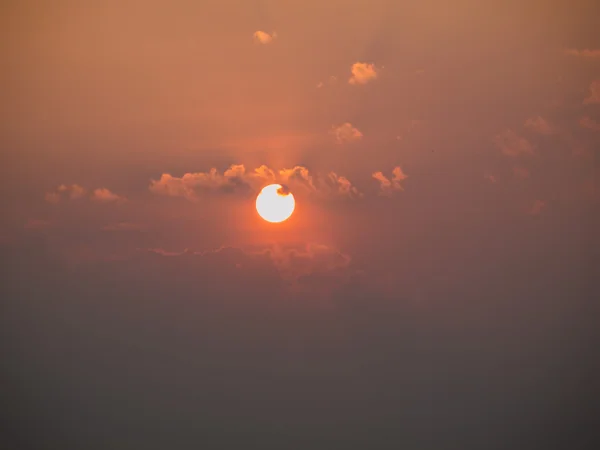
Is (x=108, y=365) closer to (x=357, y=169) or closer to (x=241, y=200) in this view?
(x=241, y=200)

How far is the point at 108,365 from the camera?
3697 millimetres

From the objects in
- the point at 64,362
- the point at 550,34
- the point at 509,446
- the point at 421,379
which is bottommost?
the point at 509,446

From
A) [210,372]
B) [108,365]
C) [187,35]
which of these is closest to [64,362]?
[108,365]

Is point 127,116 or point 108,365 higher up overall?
point 127,116

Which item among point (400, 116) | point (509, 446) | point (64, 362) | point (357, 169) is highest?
point (400, 116)

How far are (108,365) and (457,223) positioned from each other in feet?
9.45

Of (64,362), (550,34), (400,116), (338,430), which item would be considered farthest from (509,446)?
(64,362)

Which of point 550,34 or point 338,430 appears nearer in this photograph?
point 550,34

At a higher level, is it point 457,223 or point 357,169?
point 357,169

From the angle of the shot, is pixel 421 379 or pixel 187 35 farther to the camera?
pixel 421 379

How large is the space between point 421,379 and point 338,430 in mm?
761

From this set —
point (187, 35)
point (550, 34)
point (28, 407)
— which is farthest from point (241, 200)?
point (550, 34)

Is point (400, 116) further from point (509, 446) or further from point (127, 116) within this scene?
point (509, 446)

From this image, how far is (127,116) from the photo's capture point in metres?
3.52
